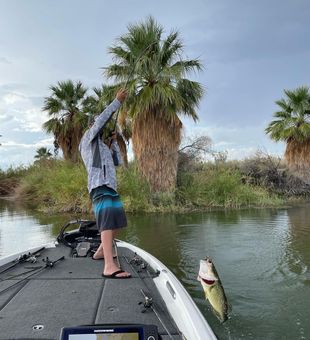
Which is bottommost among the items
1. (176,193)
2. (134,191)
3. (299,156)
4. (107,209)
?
(107,209)

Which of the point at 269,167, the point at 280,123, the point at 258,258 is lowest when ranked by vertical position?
the point at 258,258

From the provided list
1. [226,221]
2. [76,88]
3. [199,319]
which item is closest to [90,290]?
[199,319]

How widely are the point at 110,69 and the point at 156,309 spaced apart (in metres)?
14.7

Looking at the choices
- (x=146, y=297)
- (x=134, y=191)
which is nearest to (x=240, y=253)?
(x=146, y=297)

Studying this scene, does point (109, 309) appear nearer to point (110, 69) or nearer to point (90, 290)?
point (90, 290)

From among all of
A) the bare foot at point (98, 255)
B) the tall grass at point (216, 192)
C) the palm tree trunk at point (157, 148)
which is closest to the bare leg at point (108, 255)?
the bare foot at point (98, 255)

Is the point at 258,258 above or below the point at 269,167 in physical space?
below

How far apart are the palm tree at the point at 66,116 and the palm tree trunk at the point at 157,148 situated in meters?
9.13

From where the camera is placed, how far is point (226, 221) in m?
13.1

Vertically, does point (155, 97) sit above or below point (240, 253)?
above

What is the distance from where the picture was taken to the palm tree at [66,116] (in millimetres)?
25203

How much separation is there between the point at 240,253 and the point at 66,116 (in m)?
19.5

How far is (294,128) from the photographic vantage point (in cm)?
2305

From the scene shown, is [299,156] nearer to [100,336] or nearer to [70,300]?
[70,300]
